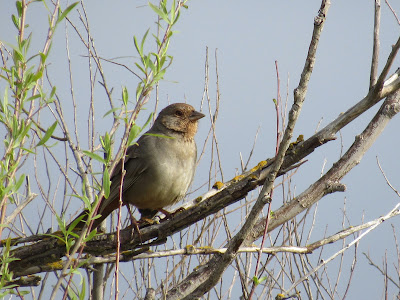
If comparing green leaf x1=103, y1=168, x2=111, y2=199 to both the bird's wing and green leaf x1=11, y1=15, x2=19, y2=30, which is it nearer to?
green leaf x1=11, y1=15, x2=19, y2=30

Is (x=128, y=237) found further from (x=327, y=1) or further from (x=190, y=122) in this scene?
(x=327, y=1)

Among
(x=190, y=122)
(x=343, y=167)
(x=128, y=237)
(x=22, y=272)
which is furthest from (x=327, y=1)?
(x=190, y=122)

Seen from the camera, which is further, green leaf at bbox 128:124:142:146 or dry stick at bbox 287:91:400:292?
dry stick at bbox 287:91:400:292

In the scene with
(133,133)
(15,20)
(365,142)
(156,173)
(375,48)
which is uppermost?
(156,173)

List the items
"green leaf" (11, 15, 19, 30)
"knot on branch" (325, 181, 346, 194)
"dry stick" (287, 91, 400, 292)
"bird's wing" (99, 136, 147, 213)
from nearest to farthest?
"green leaf" (11, 15, 19, 30)
"knot on branch" (325, 181, 346, 194)
"dry stick" (287, 91, 400, 292)
"bird's wing" (99, 136, 147, 213)

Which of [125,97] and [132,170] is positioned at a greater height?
[132,170]

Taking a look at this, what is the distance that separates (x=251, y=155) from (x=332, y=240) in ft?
7.39

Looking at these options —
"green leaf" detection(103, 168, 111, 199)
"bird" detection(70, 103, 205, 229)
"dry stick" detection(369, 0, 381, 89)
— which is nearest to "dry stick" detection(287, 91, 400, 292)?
"dry stick" detection(369, 0, 381, 89)

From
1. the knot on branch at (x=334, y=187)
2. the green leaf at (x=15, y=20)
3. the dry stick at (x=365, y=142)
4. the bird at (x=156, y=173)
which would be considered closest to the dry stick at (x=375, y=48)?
the knot on branch at (x=334, y=187)

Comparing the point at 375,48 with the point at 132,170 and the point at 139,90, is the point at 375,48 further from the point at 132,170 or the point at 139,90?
the point at 132,170

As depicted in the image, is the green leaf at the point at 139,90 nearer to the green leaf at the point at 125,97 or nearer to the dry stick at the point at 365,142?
the green leaf at the point at 125,97

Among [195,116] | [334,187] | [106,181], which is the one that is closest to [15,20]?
[106,181]

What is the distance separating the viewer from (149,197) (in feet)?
17.9

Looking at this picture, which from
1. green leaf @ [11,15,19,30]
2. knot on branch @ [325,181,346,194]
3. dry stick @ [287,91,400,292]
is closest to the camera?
green leaf @ [11,15,19,30]
